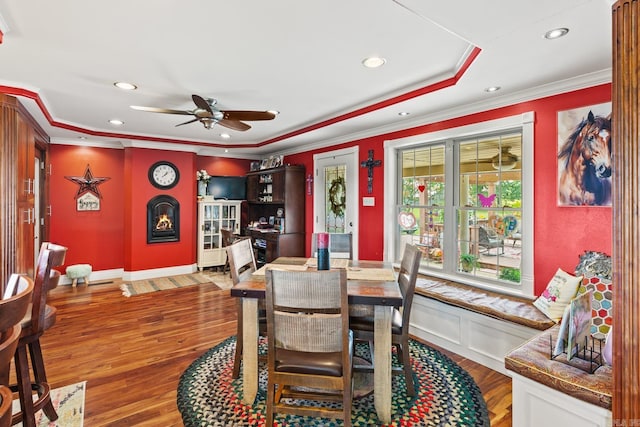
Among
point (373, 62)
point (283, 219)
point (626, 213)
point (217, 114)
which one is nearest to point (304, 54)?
point (373, 62)

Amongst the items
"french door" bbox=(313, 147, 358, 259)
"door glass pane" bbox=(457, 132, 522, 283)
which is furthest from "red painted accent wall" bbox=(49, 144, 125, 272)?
"door glass pane" bbox=(457, 132, 522, 283)

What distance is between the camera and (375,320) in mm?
2021

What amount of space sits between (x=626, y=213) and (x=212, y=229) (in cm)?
615

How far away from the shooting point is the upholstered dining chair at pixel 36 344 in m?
1.75

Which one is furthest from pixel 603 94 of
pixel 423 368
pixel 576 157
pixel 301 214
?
pixel 301 214

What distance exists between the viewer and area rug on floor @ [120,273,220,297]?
497cm

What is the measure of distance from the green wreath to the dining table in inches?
102

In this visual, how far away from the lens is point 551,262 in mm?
2680

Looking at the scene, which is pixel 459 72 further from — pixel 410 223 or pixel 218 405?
pixel 218 405

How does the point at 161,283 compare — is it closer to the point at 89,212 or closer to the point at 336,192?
the point at 89,212

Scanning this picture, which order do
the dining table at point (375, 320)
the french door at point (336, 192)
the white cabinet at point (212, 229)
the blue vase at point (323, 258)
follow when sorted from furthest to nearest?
the white cabinet at point (212, 229) < the french door at point (336, 192) < the blue vase at point (323, 258) < the dining table at point (375, 320)

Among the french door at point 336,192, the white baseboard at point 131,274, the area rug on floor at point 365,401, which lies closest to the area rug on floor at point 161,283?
the white baseboard at point 131,274

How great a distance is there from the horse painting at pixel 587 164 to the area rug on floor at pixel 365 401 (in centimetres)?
167

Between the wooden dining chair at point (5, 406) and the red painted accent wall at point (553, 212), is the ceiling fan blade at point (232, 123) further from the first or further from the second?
the wooden dining chair at point (5, 406)
